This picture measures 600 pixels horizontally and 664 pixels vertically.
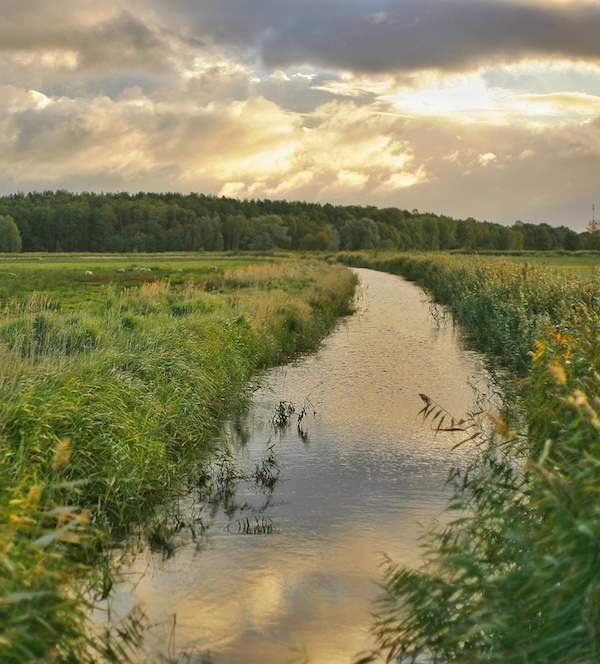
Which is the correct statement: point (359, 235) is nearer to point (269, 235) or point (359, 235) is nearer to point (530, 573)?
point (269, 235)

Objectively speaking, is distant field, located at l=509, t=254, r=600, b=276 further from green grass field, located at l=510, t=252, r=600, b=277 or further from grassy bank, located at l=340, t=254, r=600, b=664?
grassy bank, located at l=340, t=254, r=600, b=664

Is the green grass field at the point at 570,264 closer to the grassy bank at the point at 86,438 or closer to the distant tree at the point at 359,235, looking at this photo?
the grassy bank at the point at 86,438

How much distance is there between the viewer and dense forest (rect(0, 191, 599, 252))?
110125mm

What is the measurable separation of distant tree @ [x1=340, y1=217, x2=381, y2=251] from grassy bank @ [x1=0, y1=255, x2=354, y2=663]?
100 m

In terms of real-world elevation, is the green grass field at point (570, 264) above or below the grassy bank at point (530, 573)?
above

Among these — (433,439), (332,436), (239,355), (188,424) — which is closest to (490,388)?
(433,439)

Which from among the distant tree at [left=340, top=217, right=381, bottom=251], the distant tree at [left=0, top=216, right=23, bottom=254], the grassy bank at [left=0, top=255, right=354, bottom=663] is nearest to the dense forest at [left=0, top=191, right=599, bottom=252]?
the distant tree at [left=340, top=217, right=381, bottom=251]

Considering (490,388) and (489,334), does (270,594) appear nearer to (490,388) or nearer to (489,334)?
(490,388)

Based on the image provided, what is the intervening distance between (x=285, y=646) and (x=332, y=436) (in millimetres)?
4486

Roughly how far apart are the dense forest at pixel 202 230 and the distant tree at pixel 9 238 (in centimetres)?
841

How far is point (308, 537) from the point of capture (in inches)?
211

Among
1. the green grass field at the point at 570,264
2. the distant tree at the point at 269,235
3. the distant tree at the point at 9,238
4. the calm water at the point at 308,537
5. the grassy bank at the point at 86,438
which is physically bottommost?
the calm water at the point at 308,537

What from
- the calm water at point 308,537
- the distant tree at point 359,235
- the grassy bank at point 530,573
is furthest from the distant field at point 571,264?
the distant tree at point 359,235

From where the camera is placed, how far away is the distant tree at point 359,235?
111 m
